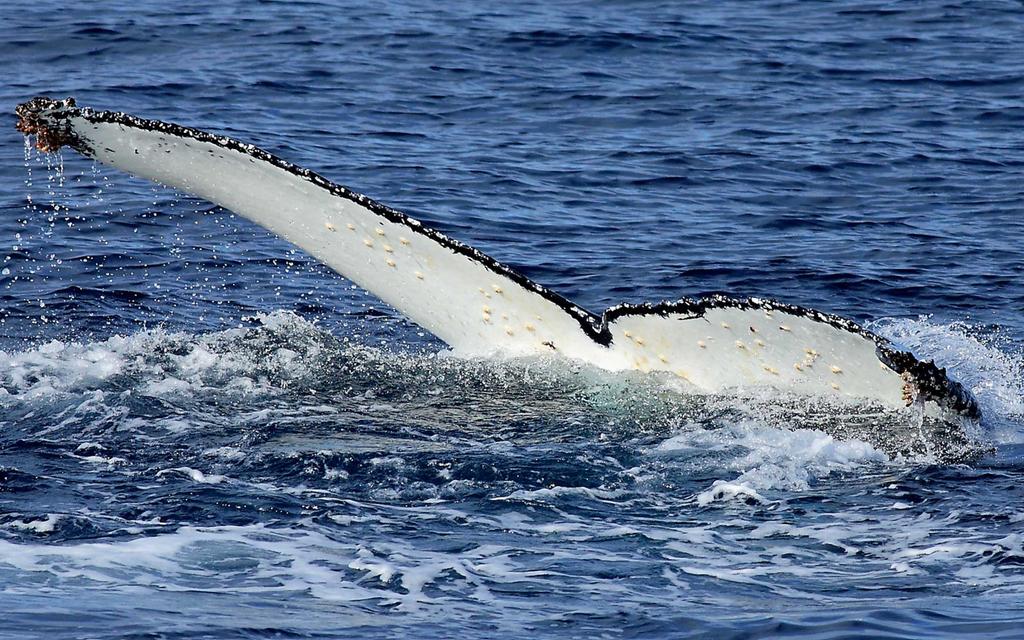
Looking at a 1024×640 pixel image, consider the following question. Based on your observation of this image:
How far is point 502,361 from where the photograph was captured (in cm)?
814

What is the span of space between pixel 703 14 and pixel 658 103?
641 centimetres

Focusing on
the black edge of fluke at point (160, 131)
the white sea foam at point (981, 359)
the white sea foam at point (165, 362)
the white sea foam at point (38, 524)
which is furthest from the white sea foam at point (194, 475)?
the white sea foam at point (981, 359)

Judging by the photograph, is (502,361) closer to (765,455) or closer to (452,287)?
(452,287)

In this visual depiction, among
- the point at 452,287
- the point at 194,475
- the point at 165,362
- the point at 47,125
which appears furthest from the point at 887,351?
the point at 165,362

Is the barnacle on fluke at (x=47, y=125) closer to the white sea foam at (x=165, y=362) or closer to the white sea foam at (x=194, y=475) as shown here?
the white sea foam at (x=165, y=362)

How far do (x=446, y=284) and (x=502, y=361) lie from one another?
60 centimetres

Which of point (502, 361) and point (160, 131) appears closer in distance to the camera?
point (160, 131)

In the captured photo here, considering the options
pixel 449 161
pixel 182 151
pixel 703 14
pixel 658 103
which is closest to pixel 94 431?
pixel 182 151

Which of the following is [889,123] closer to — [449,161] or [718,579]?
[449,161]

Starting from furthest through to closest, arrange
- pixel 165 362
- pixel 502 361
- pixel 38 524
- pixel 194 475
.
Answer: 1. pixel 165 362
2. pixel 502 361
3. pixel 194 475
4. pixel 38 524

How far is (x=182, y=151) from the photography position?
750 cm

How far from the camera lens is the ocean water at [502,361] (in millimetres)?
6043

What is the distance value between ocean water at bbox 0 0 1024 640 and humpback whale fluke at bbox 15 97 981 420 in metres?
0.26

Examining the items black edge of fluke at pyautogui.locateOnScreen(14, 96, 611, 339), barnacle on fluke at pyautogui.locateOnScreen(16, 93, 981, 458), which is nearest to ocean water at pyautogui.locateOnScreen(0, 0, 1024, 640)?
barnacle on fluke at pyautogui.locateOnScreen(16, 93, 981, 458)
